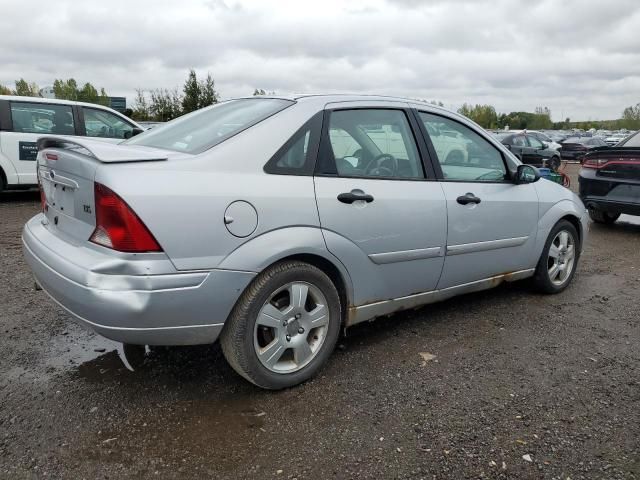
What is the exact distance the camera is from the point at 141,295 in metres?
2.34

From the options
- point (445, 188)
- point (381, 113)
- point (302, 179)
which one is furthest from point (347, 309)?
point (381, 113)

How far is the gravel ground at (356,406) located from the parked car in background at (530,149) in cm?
1909

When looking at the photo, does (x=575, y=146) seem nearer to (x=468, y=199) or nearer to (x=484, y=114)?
(x=468, y=199)

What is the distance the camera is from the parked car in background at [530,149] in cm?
2172

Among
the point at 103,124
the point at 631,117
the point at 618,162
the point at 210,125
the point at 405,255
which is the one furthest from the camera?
the point at 631,117

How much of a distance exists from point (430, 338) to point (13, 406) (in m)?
2.46

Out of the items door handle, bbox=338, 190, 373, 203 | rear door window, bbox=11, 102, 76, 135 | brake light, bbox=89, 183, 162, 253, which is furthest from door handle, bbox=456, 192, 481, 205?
rear door window, bbox=11, 102, 76, 135

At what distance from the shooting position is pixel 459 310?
4.16 metres

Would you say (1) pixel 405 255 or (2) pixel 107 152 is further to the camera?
(1) pixel 405 255

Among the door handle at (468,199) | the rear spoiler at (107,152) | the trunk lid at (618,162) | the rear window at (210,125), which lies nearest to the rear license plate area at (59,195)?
the rear spoiler at (107,152)

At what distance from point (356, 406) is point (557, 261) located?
2.61m

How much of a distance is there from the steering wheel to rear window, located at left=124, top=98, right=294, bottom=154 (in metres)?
0.60

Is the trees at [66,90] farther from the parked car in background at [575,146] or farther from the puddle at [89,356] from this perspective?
the puddle at [89,356]

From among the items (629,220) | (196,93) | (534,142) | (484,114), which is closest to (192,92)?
(196,93)
